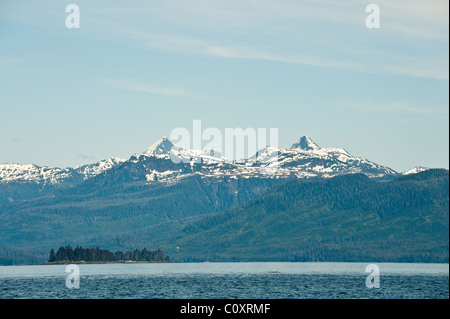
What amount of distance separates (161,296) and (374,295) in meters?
59.1

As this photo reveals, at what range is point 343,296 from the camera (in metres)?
195

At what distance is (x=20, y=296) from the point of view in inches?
7849
